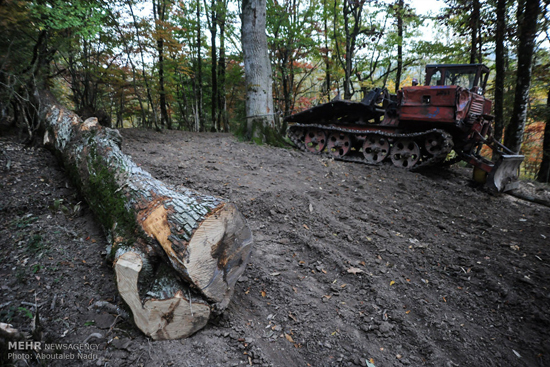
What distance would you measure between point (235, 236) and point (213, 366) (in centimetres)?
83

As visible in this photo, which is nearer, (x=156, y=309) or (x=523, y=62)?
(x=156, y=309)

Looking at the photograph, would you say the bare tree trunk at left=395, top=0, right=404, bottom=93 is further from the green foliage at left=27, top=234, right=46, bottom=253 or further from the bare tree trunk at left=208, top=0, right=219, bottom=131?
the green foliage at left=27, top=234, right=46, bottom=253

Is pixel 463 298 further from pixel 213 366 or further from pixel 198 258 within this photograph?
pixel 198 258

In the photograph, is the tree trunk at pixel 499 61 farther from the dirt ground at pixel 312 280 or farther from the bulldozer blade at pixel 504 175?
the dirt ground at pixel 312 280

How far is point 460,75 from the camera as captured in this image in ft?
22.2

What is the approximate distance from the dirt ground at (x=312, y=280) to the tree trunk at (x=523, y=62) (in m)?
3.70

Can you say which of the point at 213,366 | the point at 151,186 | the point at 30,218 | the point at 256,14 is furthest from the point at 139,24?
the point at 213,366

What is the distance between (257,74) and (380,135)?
3.95 meters

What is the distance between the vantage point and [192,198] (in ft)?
6.54

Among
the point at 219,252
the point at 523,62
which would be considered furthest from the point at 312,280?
the point at 523,62

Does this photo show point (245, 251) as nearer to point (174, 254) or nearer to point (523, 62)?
point (174, 254)

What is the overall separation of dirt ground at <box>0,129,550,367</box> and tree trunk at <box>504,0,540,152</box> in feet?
12.1

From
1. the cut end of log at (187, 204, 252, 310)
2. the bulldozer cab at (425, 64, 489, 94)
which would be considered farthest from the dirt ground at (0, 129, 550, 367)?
the bulldozer cab at (425, 64, 489, 94)

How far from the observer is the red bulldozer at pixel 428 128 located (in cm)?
617
